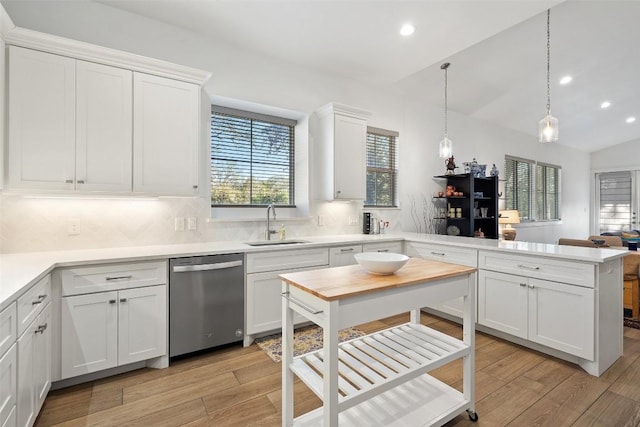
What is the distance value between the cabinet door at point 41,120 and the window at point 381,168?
330 centimetres

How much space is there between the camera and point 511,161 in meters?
6.59

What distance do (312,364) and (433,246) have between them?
7.51 ft

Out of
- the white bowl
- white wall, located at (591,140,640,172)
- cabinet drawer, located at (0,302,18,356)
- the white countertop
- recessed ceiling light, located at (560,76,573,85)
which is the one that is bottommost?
cabinet drawer, located at (0,302,18,356)

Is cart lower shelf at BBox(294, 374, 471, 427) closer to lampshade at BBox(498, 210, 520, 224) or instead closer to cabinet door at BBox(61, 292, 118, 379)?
cabinet door at BBox(61, 292, 118, 379)

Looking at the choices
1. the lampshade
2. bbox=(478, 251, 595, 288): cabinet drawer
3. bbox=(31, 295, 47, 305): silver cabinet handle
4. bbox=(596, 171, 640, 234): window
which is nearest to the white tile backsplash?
bbox=(31, 295, 47, 305): silver cabinet handle

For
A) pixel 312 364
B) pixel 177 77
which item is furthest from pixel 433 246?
pixel 177 77

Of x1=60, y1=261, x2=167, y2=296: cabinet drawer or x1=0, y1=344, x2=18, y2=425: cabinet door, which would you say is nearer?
x1=0, y1=344, x2=18, y2=425: cabinet door

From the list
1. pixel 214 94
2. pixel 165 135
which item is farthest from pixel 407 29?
pixel 165 135

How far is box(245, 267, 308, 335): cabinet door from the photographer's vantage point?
2.77m

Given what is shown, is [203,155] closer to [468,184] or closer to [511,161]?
[468,184]

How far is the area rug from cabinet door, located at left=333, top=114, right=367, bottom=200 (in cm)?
150

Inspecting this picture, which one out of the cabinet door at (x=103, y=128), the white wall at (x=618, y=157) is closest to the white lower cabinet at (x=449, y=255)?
the cabinet door at (x=103, y=128)

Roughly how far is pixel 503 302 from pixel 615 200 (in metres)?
8.82

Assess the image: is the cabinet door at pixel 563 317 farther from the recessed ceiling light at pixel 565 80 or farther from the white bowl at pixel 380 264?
the recessed ceiling light at pixel 565 80
